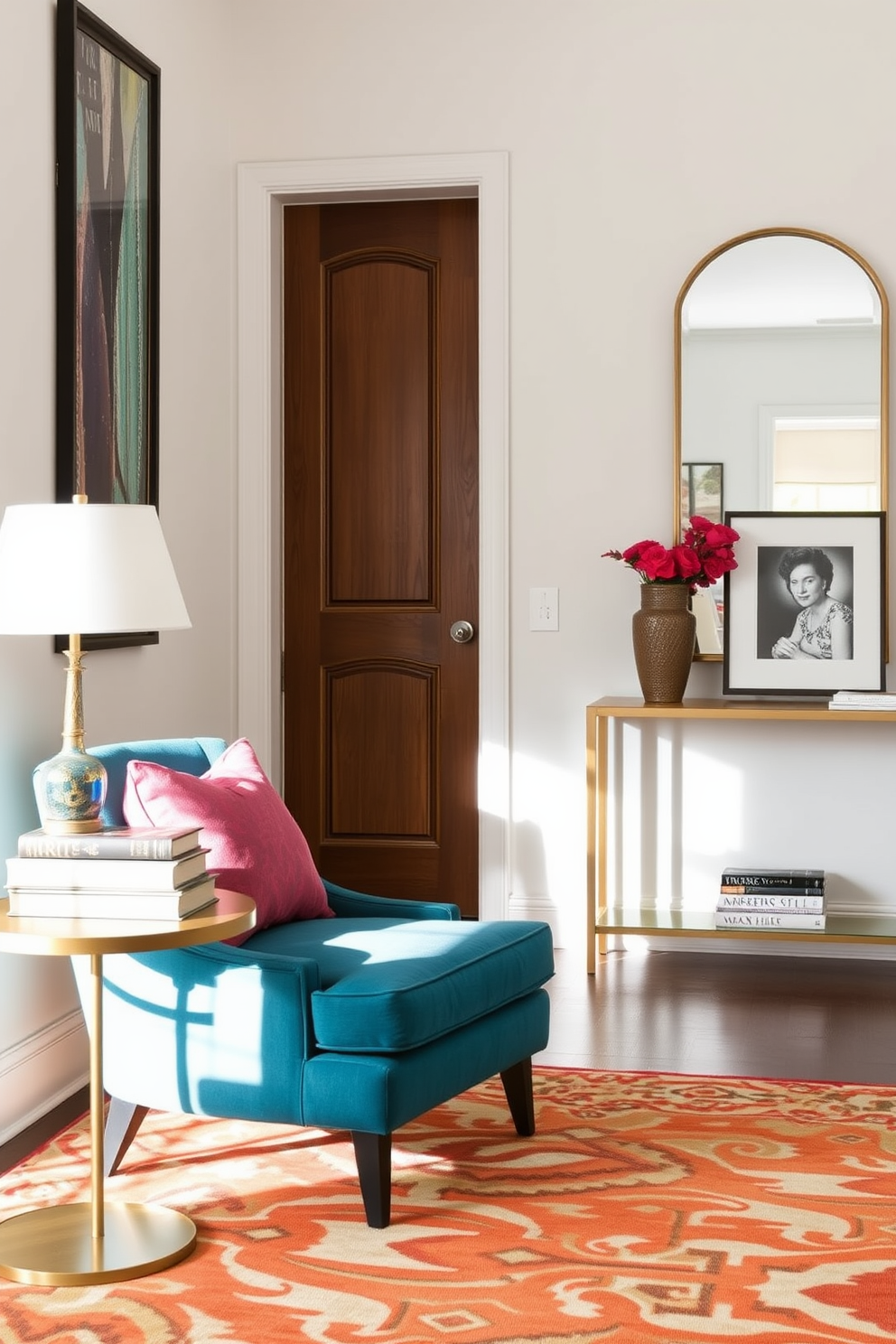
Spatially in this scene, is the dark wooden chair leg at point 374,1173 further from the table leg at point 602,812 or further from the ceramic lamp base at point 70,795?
the table leg at point 602,812

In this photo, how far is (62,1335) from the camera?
2012 mm

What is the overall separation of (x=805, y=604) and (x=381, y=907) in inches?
71.5

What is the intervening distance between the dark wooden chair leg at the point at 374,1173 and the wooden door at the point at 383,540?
7.31 feet

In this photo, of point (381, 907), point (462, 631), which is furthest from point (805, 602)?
point (381, 907)

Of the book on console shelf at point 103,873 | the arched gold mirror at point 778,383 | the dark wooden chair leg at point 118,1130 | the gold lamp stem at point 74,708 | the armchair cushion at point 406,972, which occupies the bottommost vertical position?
the dark wooden chair leg at point 118,1130

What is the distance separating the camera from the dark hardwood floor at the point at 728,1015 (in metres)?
3.30

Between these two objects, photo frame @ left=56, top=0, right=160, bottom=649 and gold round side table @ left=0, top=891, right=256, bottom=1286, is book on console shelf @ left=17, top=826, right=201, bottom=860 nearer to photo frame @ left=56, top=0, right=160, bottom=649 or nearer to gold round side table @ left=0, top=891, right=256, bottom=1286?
gold round side table @ left=0, top=891, right=256, bottom=1286

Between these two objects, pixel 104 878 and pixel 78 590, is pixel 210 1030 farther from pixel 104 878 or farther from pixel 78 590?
pixel 78 590

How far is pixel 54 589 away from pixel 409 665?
232cm

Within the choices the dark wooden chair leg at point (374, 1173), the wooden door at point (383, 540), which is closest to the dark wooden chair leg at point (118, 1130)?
the dark wooden chair leg at point (374, 1173)

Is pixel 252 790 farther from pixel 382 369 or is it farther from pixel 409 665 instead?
pixel 382 369

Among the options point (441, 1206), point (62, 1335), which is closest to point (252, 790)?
point (441, 1206)

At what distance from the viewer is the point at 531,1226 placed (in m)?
2.37

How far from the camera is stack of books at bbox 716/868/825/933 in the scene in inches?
159
